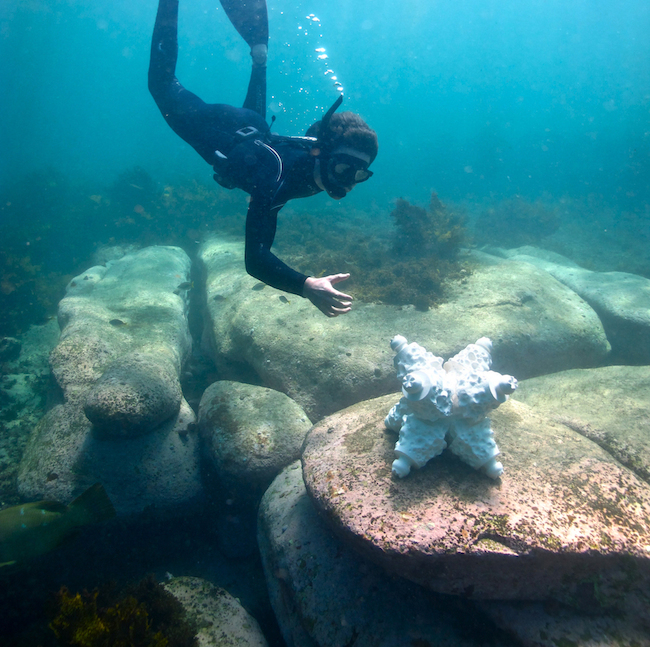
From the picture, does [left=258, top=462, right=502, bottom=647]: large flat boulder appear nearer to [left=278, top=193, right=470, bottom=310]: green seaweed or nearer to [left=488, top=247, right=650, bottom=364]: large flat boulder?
[left=278, top=193, right=470, bottom=310]: green seaweed

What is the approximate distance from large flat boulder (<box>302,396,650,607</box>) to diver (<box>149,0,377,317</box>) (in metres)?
1.42

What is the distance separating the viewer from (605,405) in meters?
3.69

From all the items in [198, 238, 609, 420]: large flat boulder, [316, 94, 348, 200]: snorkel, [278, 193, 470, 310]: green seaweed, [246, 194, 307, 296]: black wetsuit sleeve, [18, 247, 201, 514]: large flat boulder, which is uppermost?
[316, 94, 348, 200]: snorkel

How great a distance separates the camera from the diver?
9.34 feet

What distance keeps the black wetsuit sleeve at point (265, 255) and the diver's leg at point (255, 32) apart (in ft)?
11.5

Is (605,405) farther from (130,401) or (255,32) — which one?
(255,32)

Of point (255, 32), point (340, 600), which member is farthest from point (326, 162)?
point (255, 32)

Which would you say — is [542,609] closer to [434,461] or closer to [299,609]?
[434,461]

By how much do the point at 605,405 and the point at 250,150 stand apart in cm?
495

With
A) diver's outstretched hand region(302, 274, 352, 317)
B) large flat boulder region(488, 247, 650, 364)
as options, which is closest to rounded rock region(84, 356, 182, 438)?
diver's outstretched hand region(302, 274, 352, 317)

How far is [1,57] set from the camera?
176 ft

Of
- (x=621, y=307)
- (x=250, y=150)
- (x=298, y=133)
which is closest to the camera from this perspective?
(x=250, y=150)

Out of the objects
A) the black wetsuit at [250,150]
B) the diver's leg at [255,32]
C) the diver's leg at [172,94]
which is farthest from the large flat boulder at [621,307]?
the diver's leg at [172,94]

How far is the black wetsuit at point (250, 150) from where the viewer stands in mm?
2951
